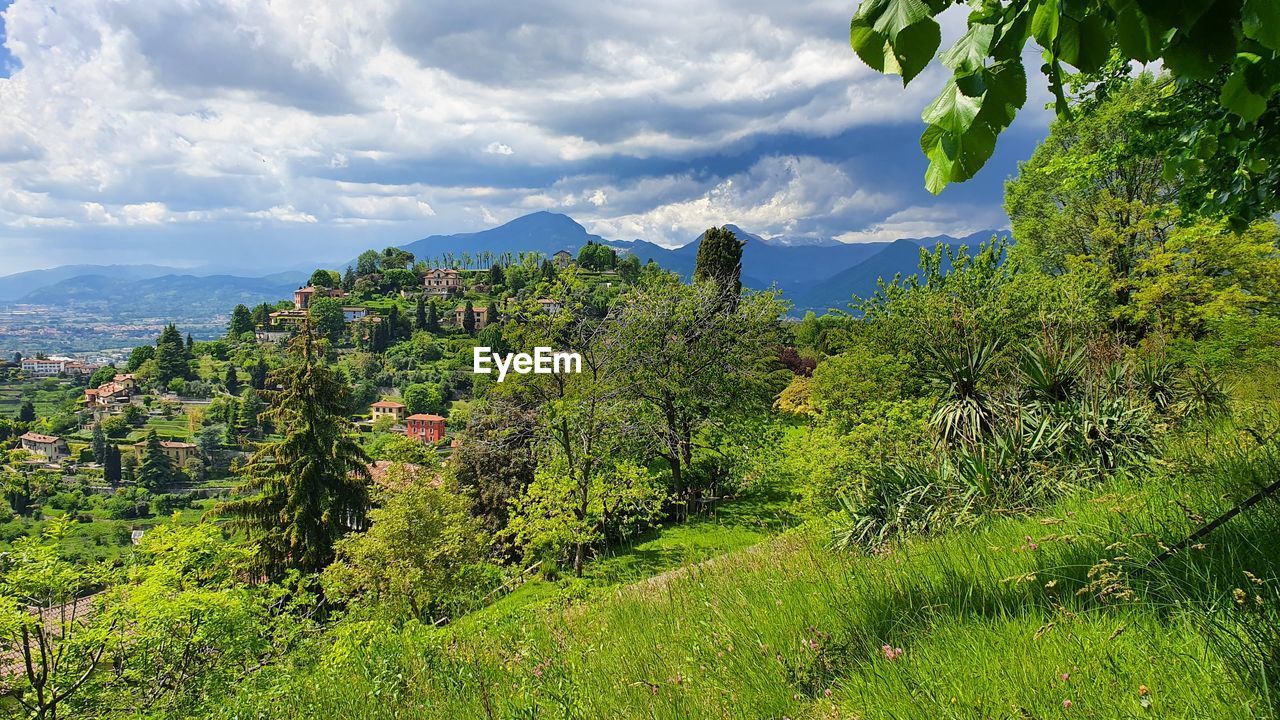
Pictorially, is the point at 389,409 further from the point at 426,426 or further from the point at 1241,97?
the point at 1241,97

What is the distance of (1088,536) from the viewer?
2.81m

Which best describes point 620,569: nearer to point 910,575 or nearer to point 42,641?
point 42,641

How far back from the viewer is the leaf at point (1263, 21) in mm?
867

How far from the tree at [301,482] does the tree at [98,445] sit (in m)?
97.5

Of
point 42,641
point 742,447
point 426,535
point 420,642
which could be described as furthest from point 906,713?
point 742,447

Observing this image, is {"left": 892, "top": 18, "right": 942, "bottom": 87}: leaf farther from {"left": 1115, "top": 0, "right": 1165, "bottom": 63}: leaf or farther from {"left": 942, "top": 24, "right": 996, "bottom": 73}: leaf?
{"left": 1115, "top": 0, "right": 1165, "bottom": 63}: leaf

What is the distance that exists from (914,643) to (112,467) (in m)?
121

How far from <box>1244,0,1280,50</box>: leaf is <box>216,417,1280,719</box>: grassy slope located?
149 cm

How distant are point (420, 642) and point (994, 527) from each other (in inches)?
165

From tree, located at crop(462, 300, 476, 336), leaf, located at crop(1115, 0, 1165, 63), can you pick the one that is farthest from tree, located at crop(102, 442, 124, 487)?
leaf, located at crop(1115, 0, 1165, 63)

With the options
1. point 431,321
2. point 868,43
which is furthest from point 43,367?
point 868,43

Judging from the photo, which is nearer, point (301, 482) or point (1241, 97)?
point (1241, 97)

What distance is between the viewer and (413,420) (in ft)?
294

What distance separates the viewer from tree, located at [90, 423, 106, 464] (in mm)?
94562
